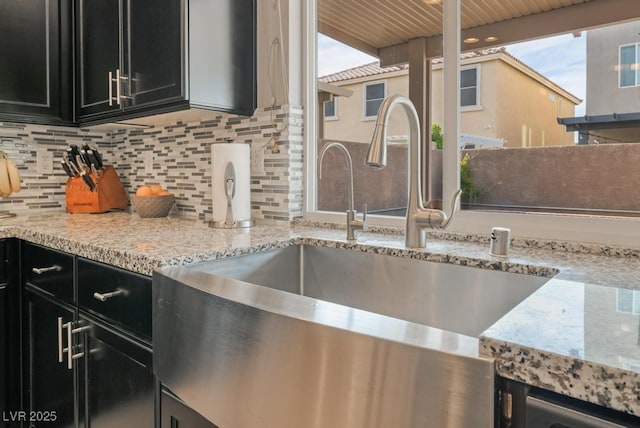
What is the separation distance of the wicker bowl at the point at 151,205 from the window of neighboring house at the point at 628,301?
6.06 feet

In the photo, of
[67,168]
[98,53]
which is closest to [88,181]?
[67,168]

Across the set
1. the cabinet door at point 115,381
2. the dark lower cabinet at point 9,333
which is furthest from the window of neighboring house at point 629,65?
the dark lower cabinet at point 9,333

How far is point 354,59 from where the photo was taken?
181 centimetres

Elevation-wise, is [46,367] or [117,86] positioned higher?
[117,86]

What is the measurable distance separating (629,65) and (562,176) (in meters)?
0.33

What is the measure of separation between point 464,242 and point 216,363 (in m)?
0.84

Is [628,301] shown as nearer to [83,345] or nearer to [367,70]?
[367,70]

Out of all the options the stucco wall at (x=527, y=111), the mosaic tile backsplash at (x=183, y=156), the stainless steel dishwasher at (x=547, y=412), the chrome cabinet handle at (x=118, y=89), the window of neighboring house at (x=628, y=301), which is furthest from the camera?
the chrome cabinet handle at (x=118, y=89)

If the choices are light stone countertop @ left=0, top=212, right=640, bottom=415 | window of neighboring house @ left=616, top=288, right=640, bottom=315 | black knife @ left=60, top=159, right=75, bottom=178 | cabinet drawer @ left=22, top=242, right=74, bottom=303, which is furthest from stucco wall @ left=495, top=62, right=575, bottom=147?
black knife @ left=60, top=159, right=75, bottom=178

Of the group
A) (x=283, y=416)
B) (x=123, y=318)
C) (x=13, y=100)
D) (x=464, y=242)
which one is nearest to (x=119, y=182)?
→ (x=13, y=100)

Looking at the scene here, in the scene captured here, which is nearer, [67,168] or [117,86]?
[117,86]

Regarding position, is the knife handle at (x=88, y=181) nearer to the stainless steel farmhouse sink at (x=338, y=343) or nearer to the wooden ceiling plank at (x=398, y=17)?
the stainless steel farmhouse sink at (x=338, y=343)

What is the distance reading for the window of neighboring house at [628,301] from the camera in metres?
0.66

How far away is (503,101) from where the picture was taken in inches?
55.4
